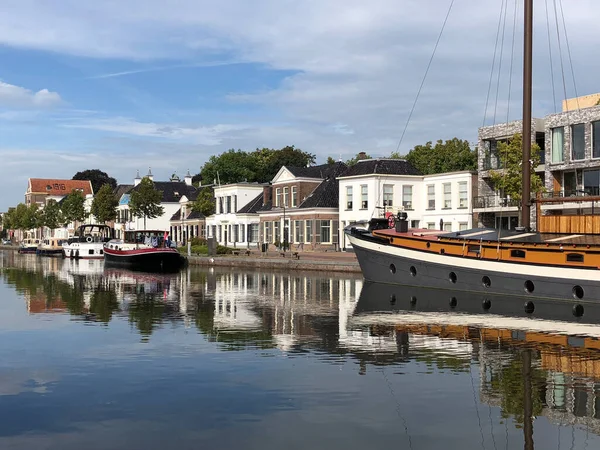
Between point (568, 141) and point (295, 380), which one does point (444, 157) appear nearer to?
point (568, 141)

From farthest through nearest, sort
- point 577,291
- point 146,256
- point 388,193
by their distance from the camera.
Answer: point 388,193 < point 146,256 < point 577,291

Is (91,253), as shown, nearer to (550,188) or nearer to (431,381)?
(550,188)

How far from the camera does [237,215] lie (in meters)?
79.8

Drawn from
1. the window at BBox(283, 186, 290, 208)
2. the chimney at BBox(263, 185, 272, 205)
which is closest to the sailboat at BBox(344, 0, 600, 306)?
the window at BBox(283, 186, 290, 208)

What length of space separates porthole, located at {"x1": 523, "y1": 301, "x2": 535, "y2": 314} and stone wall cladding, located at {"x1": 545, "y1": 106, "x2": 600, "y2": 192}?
2472 centimetres

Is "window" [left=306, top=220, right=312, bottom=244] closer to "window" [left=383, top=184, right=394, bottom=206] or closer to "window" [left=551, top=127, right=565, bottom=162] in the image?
"window" [left=383, top=184, right=394, bottom=206]

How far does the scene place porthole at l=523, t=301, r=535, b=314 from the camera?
83.8 feet

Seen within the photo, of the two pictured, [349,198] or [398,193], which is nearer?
[398,193]

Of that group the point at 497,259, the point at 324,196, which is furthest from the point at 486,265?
the point at 324,196

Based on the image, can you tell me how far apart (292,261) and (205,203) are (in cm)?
3280

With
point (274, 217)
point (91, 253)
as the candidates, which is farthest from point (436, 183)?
point (91, 253)

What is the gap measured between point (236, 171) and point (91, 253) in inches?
1078

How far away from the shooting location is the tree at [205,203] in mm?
84625

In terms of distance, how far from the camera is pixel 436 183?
62.7m
